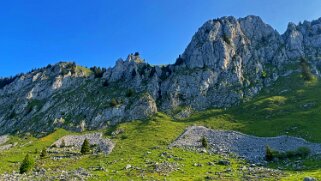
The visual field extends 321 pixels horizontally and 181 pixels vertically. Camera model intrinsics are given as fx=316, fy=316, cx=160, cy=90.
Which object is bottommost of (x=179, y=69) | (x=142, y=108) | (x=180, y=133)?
(x=180, y=133)

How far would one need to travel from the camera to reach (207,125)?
116562 mm

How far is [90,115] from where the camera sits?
5463 inches

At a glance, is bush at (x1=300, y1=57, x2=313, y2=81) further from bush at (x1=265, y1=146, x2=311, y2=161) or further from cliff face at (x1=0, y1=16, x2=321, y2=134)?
bush at (x1=265, y1=146, x2=311, y2=161)

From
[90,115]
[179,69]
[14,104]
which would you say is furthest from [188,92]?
[14,104]

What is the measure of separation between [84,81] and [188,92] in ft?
222

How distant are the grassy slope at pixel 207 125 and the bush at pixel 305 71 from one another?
106 inches

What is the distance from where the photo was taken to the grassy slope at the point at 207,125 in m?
69.0

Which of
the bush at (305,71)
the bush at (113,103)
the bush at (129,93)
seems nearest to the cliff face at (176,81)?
the bush at (129,93)

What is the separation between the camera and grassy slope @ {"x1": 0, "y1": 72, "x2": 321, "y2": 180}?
69.0 metres

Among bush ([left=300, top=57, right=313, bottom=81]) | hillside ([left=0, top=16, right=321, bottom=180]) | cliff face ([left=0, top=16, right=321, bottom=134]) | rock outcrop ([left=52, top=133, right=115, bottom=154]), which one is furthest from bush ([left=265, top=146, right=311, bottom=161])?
bush ([left=300, top=57, right=313, bottom=81])

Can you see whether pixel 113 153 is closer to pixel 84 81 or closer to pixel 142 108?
pixel 142 108

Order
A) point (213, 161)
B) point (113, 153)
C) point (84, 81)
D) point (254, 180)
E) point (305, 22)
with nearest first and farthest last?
1. point (254, 180)
2. point (213, 161)
3. point (113, 153)
4. point (84, 81)
5. point (305, 22)

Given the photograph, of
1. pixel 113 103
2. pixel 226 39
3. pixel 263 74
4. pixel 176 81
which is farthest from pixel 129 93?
pixel 263 74

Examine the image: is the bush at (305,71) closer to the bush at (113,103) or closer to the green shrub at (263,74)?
the green shrub at (263,74)
